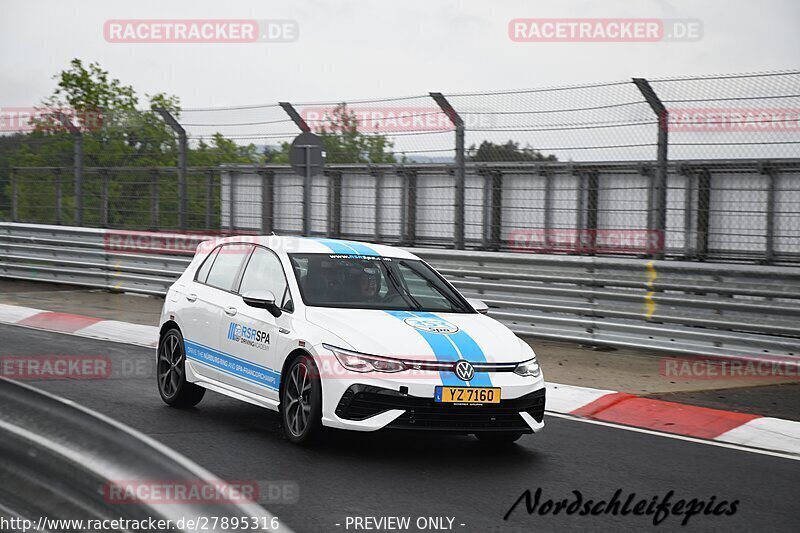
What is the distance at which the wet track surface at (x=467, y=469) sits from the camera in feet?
19.3

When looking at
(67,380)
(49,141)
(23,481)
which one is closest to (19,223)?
(49,141)

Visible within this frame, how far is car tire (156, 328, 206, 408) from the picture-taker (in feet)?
29.3

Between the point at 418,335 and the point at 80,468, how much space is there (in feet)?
15.8

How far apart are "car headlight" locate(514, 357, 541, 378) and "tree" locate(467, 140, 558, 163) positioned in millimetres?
5729

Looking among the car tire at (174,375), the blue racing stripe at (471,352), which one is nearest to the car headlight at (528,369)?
the blue racing stripe at (471,352)

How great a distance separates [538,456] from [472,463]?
0.58 m

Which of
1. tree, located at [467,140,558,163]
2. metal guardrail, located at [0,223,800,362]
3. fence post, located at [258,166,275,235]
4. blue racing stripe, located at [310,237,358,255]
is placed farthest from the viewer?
fence post, located at [258,166,275,235]

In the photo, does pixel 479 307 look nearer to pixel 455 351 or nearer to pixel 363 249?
pixel 363 249

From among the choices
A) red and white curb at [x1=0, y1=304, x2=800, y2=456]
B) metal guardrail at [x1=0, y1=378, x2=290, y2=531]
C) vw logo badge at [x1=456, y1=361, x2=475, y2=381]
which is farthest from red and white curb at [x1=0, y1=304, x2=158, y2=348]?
metal guardrail at [x1=0, y1=378, x2=290, y2=531]

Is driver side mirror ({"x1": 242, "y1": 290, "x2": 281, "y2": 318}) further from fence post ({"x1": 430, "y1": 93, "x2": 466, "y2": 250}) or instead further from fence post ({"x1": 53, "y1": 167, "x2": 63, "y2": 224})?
fence post ({"x1": 53, "y1": 167, "x2": 63, "y2": 224})

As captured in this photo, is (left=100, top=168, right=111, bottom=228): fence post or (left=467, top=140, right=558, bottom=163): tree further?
(left=100, top=168, right=111, bottom=228): fence post

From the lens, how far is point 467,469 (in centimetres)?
699

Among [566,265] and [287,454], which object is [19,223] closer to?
[566,265]

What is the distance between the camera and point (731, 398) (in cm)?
1002
